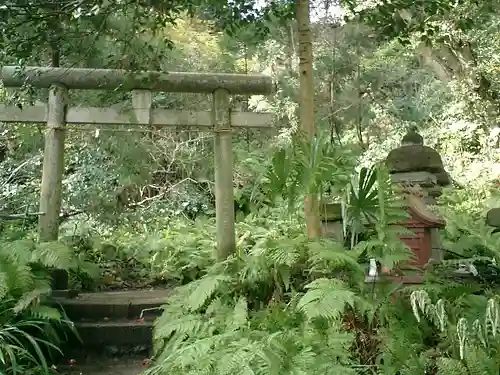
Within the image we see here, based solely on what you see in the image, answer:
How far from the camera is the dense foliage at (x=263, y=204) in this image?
3184 millimetres

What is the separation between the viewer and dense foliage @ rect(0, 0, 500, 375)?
3184 millimetres

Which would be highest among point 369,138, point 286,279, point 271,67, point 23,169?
point 271,67

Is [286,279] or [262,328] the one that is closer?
[262,328]

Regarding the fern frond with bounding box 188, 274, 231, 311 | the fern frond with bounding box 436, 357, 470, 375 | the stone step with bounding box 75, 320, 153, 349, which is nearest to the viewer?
the fern frond with bounding box 436, 357, 470, 375

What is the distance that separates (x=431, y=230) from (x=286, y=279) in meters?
1.16

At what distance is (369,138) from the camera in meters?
15.3

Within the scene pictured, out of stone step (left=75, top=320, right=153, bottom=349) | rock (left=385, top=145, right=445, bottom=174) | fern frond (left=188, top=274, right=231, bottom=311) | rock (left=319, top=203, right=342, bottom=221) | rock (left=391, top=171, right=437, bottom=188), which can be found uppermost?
rock (left=385, top=145, right=445, bottom=174)

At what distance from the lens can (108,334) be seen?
5004 millimetres

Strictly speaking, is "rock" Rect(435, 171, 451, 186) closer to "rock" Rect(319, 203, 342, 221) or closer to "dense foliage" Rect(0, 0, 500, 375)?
"dense foliage" Rect(0, 0, 500, 375)

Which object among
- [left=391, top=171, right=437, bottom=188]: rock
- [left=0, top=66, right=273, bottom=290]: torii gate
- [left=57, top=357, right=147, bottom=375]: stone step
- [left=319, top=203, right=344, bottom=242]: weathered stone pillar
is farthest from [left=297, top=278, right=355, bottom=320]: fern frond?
[left=0, top=66, right=273, bottom=290]: torii gate

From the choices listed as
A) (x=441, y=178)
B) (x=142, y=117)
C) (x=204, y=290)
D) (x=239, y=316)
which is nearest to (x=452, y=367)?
(x=239, y=316)

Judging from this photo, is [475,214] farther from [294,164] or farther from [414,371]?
[414,371]

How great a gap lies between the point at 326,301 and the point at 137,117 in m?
3.72

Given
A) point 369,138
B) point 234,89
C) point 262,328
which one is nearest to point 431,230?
point 262,328
